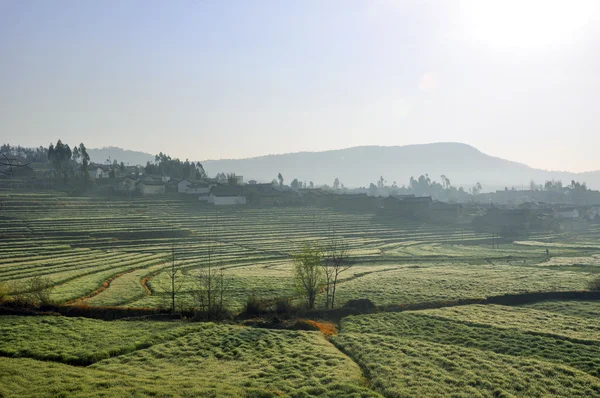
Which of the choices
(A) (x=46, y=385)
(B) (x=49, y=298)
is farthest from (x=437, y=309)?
(B) (x=49, y=298)

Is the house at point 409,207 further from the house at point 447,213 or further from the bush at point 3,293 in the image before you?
the bush at point 3,293

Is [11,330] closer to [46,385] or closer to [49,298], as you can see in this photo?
[49,298]

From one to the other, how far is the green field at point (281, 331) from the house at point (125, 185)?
3594 centimetres

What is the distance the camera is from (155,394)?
16344mm

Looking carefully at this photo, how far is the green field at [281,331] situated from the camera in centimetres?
1838

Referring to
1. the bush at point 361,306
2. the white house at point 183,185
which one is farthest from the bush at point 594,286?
the white house at point 183,185

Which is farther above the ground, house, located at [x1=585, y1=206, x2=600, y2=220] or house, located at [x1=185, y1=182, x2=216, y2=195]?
house, located at [x1=185, y1=182, x2=216, y2=195]

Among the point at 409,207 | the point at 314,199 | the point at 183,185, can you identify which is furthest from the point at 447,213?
the point at 183,185

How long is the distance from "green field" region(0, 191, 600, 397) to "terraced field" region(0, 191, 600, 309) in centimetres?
37

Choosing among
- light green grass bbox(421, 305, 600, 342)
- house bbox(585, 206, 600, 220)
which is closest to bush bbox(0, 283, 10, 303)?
light green grass bbox(421, 305, 600, 342)

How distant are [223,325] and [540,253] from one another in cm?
6335

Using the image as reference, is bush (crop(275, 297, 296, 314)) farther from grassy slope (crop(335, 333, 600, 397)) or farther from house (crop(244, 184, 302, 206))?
house (crop(244, 184, 302, 206))

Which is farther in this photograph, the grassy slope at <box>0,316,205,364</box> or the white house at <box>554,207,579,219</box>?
the white house at <box>554,207,579,219</box>

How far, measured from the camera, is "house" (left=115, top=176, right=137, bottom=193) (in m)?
112
